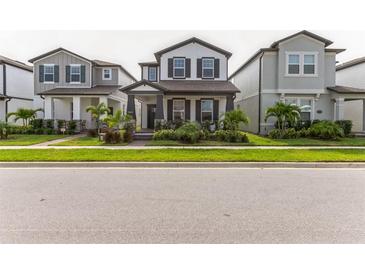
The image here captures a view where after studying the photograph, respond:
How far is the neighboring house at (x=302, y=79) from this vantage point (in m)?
20.5

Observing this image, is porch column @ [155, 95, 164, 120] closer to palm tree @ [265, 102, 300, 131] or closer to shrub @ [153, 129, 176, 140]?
shrub @ [153, 129, 176, 140]

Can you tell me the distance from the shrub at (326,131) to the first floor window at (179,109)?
29.0 ft

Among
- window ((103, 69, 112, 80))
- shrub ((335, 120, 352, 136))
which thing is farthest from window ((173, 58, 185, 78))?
shrub ((335, 120, 352, 136))

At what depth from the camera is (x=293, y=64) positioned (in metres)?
20.7

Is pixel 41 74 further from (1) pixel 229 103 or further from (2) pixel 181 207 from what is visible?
(2) pixel 181 207

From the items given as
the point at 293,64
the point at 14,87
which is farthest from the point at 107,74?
the point at 293,64

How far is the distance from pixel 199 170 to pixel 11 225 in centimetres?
582

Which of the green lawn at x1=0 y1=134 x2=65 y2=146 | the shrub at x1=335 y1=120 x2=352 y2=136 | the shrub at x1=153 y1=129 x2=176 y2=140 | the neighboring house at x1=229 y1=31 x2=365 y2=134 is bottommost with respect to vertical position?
the green lawn at x1=0 y1=134 x2=65 y2=146

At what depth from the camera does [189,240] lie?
3928mm

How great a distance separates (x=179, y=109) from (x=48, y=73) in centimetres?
1224

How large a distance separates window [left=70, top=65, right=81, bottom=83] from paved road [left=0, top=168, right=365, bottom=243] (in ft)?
60.7

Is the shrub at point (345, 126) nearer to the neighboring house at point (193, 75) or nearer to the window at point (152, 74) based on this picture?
the neighboring house at point (193, 75)

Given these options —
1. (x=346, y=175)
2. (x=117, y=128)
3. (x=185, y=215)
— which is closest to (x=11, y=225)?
(x=185, y=215)

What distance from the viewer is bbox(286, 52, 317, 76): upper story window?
67.4 ft
